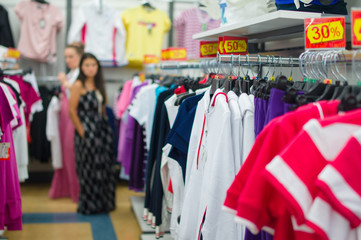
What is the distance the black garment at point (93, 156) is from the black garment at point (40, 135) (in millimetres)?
904

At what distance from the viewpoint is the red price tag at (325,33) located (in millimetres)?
1519

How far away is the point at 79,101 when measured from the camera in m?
4.43

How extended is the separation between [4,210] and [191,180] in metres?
1.39

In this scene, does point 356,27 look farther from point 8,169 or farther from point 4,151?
point 8,169

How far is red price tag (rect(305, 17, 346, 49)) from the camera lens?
59.8 inches

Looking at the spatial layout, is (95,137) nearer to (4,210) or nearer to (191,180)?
(4,210)

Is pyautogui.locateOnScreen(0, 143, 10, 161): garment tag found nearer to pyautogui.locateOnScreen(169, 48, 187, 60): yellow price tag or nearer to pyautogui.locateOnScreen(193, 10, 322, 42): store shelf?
pyautogui.locateOnScreen(193, 10, 322, 42): store shelf

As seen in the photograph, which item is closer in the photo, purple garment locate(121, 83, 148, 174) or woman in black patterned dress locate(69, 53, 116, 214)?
purple garment locate(121, 83, 148, 174)

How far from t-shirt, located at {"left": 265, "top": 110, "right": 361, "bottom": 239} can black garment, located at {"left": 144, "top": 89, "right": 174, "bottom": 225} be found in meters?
1.50

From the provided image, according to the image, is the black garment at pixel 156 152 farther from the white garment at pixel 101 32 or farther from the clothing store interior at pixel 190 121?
the white garment at pixel 101 32

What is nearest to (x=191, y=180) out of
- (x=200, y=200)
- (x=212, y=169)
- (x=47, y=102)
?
(x=200, y=200)

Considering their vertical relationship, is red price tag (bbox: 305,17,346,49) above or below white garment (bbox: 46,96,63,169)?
above

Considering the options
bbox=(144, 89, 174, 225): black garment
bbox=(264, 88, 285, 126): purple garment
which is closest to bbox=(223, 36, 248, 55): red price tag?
bbox=(144, 89, 174, 225): black garment

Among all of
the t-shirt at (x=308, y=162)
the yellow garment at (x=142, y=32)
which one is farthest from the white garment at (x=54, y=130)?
the t-shirt at (x=308, y=162)
